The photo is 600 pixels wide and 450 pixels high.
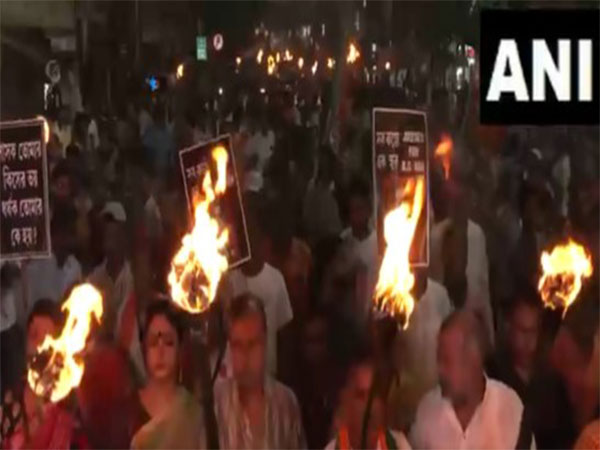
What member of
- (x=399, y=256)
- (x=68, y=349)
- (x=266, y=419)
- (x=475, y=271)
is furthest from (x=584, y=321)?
(x=68, y=349)

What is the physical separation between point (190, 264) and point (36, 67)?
1.27ft

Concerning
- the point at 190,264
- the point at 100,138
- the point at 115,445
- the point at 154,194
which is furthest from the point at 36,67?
the point at 115,445

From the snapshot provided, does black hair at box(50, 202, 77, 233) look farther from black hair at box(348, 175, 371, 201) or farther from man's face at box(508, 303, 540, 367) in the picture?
man's face at box(508, 303, 540, 367)

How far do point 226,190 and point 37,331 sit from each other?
0.37m

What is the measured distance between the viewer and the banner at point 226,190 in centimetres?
177

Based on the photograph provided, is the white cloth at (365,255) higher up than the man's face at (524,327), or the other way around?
the white cloth at (365,255)

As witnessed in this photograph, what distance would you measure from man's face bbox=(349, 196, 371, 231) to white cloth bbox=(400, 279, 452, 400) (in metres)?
0.14

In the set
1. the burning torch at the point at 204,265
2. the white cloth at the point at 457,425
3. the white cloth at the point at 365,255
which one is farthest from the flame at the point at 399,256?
the burning torch at the point at 204,265

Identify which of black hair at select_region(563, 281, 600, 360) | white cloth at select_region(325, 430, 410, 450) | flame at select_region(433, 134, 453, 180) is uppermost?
flame at select_region(433, 134, 453, 180)

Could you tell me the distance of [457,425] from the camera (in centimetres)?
178

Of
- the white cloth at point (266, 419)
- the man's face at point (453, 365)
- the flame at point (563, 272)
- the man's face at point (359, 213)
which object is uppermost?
the man's face at point (359, 213)

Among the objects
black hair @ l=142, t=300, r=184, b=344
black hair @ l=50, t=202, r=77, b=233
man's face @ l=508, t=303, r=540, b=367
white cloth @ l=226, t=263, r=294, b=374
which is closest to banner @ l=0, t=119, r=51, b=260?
black hair @ l=50, t=202, r=77, b=233

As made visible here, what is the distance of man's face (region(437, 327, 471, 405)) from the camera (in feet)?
5.82

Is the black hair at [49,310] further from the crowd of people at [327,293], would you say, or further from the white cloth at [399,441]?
the white cloth at [399,441]
